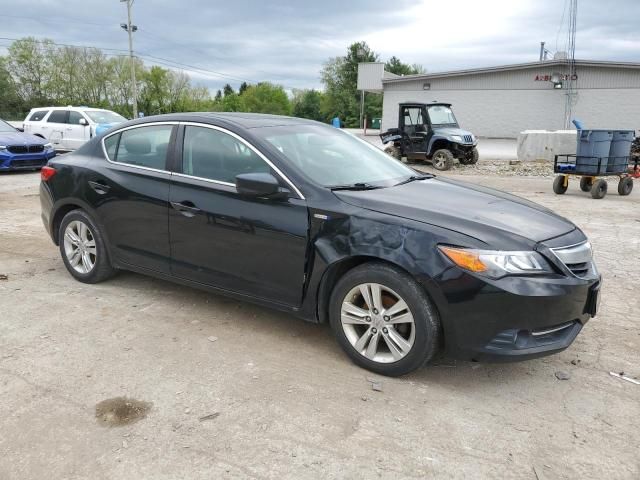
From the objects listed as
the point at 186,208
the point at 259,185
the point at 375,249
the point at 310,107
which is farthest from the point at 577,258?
the point at 310,107

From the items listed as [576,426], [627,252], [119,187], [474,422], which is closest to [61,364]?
[119,187]

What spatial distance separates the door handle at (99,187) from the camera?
4705mm

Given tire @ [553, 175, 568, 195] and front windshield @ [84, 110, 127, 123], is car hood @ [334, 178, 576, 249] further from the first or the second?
front windshield @ [84, 110, 127, 123]

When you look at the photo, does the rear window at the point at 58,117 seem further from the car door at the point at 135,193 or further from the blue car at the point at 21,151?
the car door at the point at 135,193

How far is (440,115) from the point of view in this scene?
56.6ft

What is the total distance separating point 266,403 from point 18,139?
13.4m

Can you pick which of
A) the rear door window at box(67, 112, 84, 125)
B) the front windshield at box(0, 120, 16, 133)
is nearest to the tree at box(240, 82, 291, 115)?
the rear door window at box(67, 112, 84, 125)

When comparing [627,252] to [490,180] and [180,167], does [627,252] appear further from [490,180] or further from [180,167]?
[490,180]

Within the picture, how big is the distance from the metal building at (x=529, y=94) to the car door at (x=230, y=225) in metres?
29.8

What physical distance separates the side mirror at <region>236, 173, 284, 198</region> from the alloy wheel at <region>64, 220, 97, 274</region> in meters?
1.96

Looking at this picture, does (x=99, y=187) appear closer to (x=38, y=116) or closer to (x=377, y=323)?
(x=377, y=323)

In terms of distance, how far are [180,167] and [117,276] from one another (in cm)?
161

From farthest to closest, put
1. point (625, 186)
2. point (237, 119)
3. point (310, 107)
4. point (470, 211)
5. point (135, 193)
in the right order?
point (310, 107) < point (625, 186) < point (135, 193) < point (237, 119) < point (470, 211)

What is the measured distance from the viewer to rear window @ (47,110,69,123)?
57.8 feet
